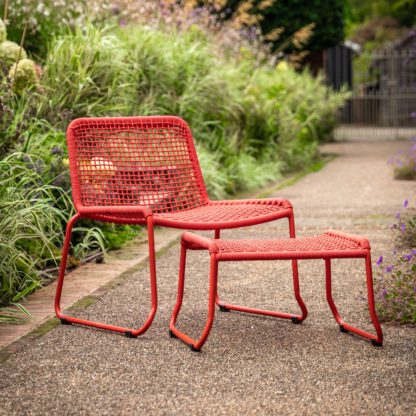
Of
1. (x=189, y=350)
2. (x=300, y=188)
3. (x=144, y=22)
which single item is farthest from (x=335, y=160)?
(x=189, y=350)

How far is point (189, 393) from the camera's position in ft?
10.1

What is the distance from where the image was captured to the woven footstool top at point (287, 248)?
3506 mm

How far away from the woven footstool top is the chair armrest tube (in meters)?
0.21

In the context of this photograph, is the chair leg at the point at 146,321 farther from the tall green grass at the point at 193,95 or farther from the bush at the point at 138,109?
the tall green grass at the point at 193,95

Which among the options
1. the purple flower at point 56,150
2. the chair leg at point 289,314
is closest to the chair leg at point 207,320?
the chair leg at point 289,314

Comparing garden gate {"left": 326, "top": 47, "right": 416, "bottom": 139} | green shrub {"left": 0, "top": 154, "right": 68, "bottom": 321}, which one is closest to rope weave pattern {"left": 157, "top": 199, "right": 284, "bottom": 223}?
green shrub {"left": 0, "top": 154, "right": 68, "bottom": 321}

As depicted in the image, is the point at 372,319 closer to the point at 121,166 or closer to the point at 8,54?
the point at 121,166

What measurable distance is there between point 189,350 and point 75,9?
526 cm

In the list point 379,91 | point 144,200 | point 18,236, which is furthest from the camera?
point 379,91

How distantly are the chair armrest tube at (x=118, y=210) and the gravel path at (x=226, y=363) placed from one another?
0.54 m

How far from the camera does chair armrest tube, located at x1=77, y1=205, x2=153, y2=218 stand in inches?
151

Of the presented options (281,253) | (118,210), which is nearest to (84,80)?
(118,210)

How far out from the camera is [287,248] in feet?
11.8

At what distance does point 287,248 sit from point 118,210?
2.65 feet
